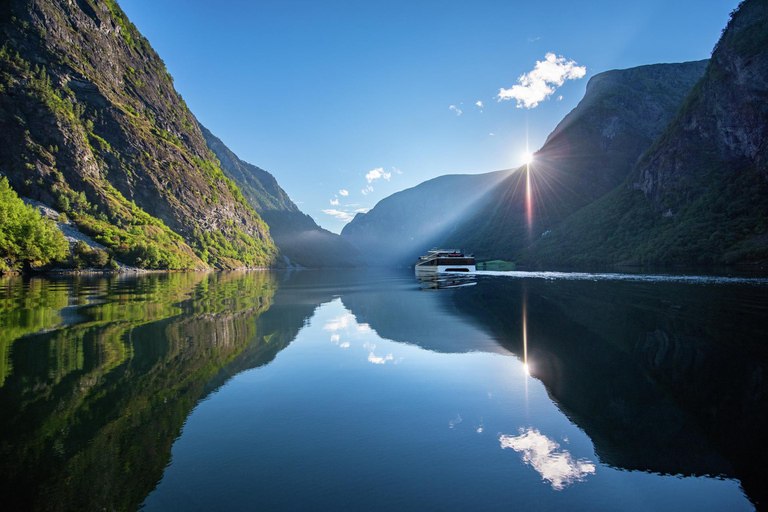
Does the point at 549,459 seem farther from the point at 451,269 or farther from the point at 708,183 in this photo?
the point at 708,183

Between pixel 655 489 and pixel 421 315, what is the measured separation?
16812 millimetres

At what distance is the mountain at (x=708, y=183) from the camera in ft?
320

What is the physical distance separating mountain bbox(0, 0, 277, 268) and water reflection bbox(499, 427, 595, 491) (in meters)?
97.3

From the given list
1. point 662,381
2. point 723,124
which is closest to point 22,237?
point 662,381

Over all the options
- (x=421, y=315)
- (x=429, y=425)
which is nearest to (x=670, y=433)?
(x=429, y=425)

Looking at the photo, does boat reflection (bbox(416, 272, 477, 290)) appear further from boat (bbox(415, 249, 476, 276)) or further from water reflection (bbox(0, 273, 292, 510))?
boat (bbox(415, 249, 476, 276))

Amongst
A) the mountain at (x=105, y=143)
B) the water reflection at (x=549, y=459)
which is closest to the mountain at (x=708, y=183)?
the water reflection at (x=549, y=459)

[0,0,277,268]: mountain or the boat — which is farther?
the boat

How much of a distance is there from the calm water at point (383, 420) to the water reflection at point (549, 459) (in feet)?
0.11

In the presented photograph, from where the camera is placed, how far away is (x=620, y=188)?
175 meters

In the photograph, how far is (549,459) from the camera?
575cm

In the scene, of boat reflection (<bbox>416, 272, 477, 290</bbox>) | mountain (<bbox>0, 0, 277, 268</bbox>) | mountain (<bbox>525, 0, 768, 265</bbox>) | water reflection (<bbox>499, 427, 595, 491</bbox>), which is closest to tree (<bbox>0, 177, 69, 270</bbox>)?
mountain (<bbox>0, 0, 277, 268</bbox>)

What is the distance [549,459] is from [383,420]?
9.95 feet

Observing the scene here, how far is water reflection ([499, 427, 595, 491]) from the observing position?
17.3 ft
